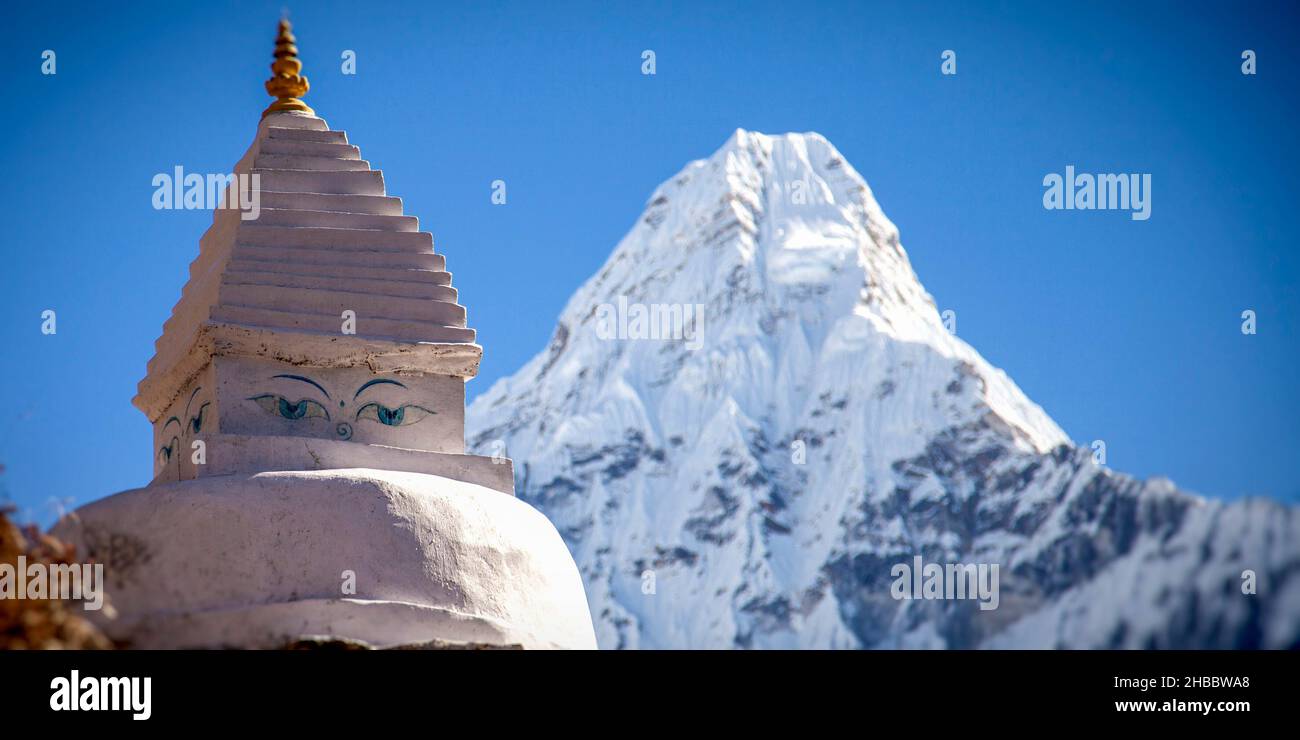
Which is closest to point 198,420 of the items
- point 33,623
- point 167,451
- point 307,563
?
point 167,451

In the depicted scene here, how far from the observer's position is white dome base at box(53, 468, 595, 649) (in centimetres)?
1085

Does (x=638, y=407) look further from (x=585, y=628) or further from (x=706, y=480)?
(x=585, y=628)

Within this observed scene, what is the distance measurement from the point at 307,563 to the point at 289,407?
1725 mm

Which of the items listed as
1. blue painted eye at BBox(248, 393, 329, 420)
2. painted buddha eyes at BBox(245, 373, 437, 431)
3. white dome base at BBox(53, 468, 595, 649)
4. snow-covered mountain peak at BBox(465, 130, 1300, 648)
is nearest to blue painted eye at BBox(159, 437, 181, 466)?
painted buddha eyes at BBox(245, 373, 437, 431)

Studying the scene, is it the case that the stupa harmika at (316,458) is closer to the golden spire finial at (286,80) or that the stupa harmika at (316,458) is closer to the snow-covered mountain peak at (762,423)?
the golden spire finial at (286,80)

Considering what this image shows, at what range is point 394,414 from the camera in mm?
12969

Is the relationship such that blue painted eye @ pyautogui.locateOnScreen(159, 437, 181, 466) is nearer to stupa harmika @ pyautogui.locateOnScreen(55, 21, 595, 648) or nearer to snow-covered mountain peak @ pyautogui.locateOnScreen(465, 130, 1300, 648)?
stupa harmika @ pyautogui.locateOnScreen(55, 21, 595, 648)

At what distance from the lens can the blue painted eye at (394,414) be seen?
12867 millimetres

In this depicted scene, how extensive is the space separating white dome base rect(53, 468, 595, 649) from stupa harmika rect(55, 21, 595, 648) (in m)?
0.01

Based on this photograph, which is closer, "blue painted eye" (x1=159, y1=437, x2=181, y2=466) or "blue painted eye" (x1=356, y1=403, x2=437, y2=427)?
"blue painted eye" (x1=356, y1=403, x2=437, y2=427)

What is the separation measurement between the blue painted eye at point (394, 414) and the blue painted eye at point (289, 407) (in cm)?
29

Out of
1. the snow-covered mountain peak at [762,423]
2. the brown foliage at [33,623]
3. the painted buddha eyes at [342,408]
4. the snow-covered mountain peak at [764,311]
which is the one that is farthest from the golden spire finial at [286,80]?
the snow-covered mountain peak at [764,311]

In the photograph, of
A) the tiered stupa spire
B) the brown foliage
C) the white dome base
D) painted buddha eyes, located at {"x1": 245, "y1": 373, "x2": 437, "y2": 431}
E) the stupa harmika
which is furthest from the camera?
painted buddha eyes, located at {"x1": 245, "y1": 373, "x2": 437, "y2": 431}
